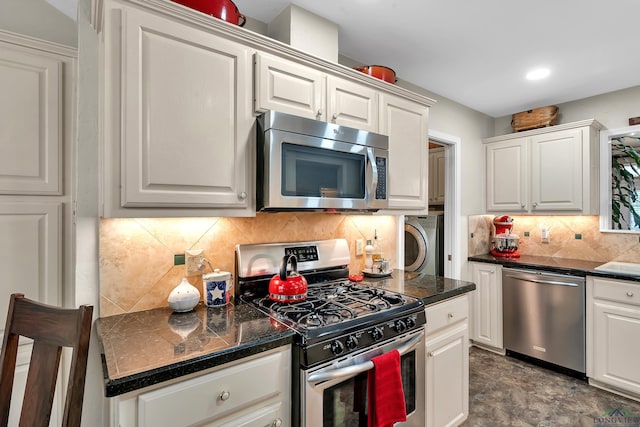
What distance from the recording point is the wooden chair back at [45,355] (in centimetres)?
84

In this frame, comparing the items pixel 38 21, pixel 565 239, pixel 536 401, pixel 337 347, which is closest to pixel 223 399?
pixel 337 347

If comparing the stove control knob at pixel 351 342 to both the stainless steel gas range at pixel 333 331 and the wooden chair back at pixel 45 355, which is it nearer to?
the stainless steel gas range at pixel 333 331

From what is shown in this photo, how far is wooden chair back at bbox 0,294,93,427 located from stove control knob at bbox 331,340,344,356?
0.82 metres

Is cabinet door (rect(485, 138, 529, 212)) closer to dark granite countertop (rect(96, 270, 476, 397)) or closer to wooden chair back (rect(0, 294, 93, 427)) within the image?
dark granite countertop (rect(96, 270, 476, 397))

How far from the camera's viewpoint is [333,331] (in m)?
1.29

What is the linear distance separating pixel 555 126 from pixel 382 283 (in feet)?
8.09

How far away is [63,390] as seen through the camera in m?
1.55

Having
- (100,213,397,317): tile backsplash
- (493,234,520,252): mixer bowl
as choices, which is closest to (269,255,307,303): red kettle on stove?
(100,213,397,317): tile backsplash

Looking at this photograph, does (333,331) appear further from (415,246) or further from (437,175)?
(437,175)

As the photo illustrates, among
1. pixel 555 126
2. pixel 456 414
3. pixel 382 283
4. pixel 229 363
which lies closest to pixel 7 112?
pixel 229 363

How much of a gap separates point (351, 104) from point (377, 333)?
1.26m

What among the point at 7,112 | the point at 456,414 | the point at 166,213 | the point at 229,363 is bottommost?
the point at 456,414

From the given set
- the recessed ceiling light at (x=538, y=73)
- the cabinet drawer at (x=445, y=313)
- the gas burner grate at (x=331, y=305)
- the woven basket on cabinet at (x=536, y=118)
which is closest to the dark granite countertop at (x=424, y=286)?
the cabinet drawer at (x=445, y=313)

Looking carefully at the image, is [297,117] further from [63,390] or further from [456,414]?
[456,414]
